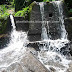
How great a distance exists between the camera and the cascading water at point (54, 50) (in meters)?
5.20

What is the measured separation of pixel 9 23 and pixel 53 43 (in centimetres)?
419

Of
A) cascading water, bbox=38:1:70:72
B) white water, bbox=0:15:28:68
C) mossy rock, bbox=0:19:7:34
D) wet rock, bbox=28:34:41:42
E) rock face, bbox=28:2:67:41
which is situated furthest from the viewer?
mossy rock, bbox=0:19:7:34

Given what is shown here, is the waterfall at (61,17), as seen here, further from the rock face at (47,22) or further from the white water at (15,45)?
the white water at (15,45)

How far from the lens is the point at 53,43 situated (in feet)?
21.6

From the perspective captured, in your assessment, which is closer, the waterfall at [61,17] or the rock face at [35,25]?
the rock face at [35,25]

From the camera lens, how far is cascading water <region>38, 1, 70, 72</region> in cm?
520

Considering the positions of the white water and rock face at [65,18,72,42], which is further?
rock face at [65,18,72,42]

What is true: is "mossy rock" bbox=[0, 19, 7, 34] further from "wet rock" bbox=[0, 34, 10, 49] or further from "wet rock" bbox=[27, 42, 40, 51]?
"wet rock" bbox=[27, 42, 40, 51]

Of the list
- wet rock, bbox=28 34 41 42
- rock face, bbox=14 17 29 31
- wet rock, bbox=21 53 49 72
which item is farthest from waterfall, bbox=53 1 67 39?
wet rock, bbox=21 53 49 72

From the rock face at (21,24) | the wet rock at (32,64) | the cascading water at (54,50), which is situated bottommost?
the cascading water at (54,50)

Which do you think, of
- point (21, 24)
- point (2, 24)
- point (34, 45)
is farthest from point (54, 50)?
point (2, 24)

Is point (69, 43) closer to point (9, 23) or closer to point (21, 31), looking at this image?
point (21, 31)

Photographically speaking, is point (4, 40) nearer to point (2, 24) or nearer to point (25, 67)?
point (2, 24)

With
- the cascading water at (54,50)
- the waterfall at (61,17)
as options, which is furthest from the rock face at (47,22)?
the cascading water at (54,50)
